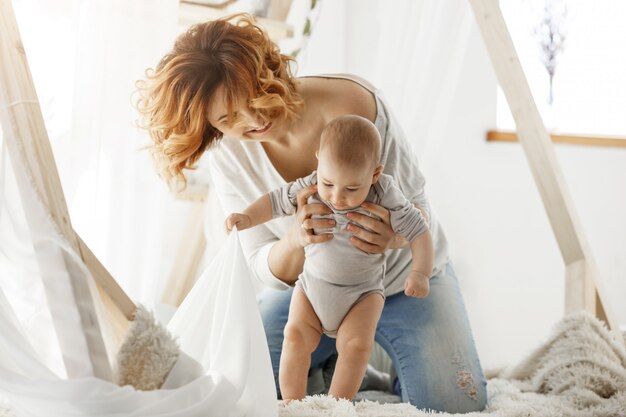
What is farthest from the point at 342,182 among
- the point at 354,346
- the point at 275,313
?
the point at 275,313

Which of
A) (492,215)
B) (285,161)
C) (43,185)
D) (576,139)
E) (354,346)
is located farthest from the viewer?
(492,215)

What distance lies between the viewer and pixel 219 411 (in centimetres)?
104

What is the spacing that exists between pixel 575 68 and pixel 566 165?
0.41 metres

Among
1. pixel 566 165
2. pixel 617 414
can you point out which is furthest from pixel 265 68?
pixel 566 165

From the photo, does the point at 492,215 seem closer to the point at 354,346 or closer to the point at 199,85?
the point at 354,346

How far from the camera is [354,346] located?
1.36m

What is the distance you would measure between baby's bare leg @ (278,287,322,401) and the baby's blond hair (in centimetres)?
33

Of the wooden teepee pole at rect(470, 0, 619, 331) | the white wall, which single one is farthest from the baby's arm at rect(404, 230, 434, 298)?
the white wall

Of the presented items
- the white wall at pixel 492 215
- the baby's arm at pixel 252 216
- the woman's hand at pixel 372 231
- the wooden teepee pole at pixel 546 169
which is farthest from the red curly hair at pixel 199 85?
the white wall at pixel 492 215

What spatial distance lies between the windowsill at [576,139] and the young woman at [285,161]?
1053 mm

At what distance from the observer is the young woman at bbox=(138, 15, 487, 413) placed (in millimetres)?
1381

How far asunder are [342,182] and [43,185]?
1.59 feet

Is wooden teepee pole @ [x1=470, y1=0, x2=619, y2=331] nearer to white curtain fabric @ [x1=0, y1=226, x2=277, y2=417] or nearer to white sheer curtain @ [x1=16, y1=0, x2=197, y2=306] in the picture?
white sheer curtain @ [x1=16, y1=0, x2=197, y2=306]

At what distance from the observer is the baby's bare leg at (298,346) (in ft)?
4.43
